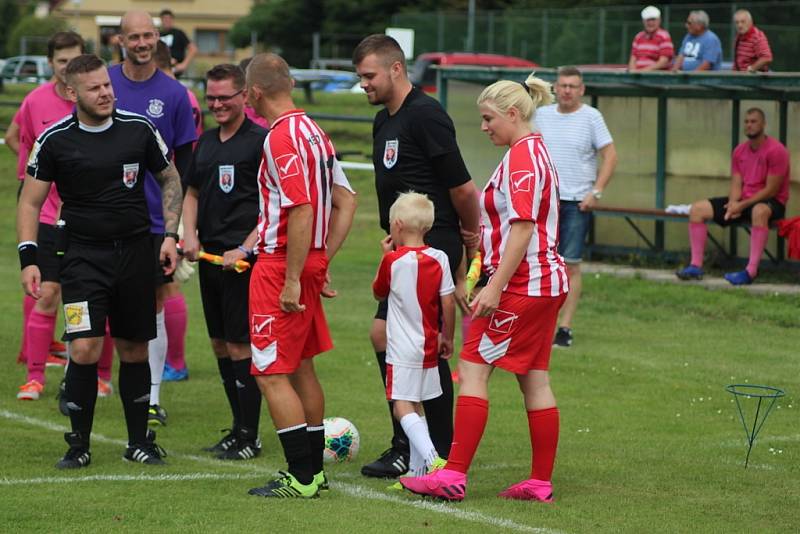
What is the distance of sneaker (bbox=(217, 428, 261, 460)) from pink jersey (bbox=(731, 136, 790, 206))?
859 centimetres

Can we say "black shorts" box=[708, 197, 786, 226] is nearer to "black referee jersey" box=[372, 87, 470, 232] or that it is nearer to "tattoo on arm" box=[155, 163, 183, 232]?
"black referee jersey" box=[372, 87, 470, 232]

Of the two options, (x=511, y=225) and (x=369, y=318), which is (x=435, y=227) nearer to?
(x=511, y=225)

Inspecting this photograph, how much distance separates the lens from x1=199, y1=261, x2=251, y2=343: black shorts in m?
7.72

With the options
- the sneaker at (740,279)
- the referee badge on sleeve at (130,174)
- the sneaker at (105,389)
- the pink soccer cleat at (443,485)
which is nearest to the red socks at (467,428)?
the pink soccer cleat at (443,485)

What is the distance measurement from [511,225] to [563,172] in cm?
577

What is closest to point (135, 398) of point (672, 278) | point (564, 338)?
point (564, 338)

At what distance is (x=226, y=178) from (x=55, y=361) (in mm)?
3981

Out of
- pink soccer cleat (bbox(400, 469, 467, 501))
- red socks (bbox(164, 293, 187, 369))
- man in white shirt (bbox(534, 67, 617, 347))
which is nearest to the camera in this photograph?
pink soccer cleat (bbox(400, 469, 467, 501))

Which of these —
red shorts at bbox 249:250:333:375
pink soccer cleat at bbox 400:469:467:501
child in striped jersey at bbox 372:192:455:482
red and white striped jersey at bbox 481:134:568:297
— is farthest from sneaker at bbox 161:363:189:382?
red and white striped jersey at bbox 481:134:568:297

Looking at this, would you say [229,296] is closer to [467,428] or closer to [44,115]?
[467,428]

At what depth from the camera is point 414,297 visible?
7117 mm

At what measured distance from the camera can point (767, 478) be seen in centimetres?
739

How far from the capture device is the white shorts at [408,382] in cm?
716

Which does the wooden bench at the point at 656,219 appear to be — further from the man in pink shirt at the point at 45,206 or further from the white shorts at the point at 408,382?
the white shorts at the point at 408,382
